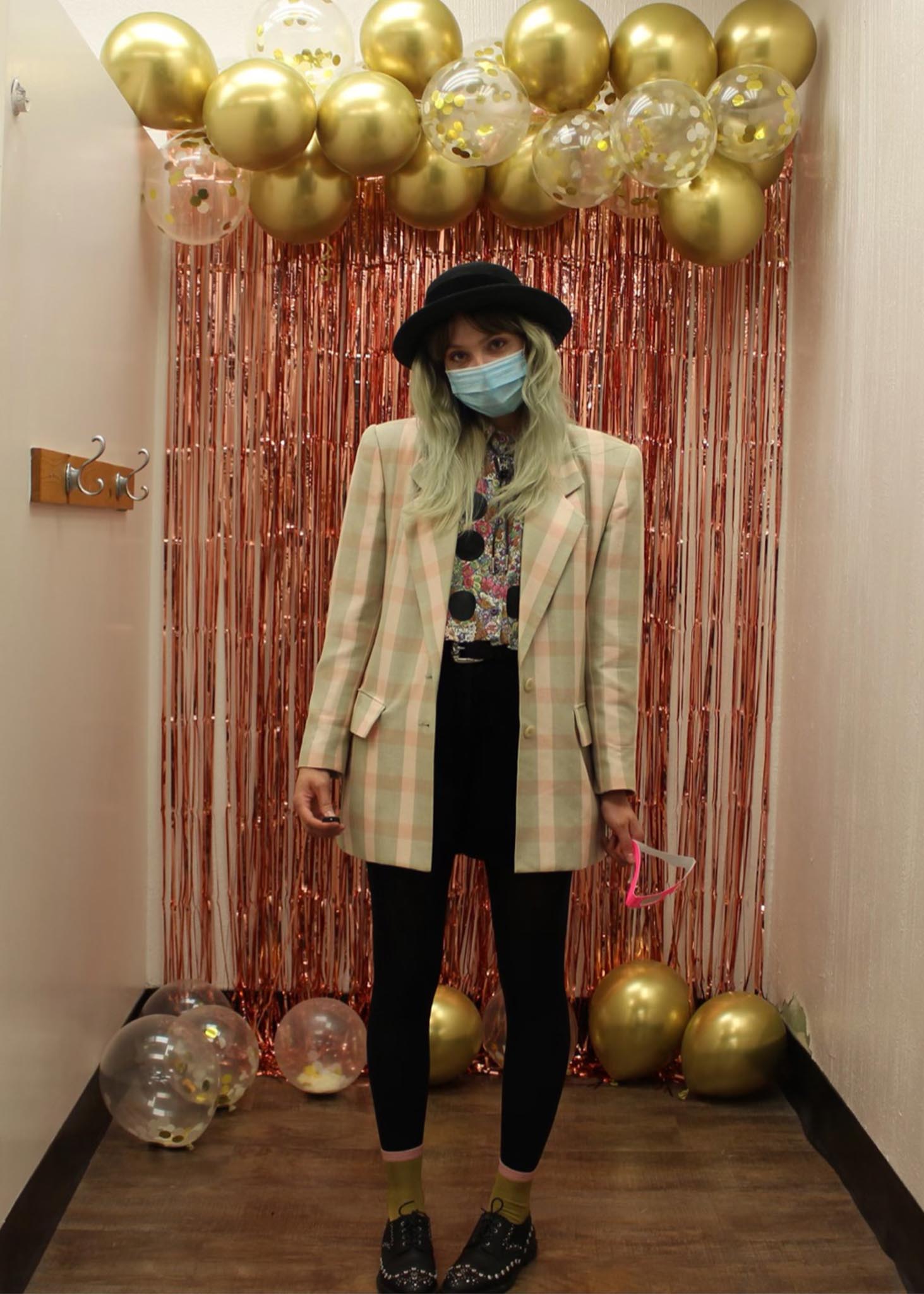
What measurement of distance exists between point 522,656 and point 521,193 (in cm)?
114

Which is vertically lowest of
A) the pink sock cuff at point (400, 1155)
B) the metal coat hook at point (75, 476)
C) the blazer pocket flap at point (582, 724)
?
the pink sock cuff at point (400, 1155)

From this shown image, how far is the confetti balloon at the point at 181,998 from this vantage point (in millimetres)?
2521

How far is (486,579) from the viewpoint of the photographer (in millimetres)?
1881

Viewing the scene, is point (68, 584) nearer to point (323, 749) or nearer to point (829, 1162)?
point (323, 749)

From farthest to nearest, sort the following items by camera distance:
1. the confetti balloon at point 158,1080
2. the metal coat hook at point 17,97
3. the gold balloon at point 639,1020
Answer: the gold balloon at point 639,1020, the confetti balloon at point 158,1080, the metal coat hook at point 17,97

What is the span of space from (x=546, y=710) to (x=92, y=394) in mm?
1019

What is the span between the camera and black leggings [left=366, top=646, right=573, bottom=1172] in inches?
73.9

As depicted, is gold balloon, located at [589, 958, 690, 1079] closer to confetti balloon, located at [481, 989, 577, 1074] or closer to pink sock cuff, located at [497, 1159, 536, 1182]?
confetti balloon, located at [481, 989, 577, 1074]

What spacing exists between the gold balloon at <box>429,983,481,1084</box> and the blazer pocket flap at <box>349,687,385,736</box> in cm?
89

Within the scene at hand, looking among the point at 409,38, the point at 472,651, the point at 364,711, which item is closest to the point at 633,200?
the point at 409,38

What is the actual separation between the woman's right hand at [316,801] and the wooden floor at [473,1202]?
2.30 feet

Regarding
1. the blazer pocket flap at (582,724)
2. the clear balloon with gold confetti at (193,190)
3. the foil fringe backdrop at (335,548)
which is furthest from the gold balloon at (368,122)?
the blazer pocket flap at (582,724)

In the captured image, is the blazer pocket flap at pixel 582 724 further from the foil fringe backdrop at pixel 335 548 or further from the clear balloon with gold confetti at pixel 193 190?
the clear balloon with gold confetti at pixel 193 190

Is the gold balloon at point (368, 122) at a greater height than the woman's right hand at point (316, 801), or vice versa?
the gold balloon at point (368, 122)
